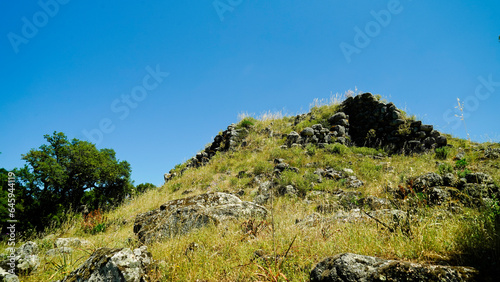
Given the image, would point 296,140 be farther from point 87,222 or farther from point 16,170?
point 16,170

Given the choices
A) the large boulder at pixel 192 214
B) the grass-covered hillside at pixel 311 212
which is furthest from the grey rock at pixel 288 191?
the large boulder at pixel 192 214

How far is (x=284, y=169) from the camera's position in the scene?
10.9 metres

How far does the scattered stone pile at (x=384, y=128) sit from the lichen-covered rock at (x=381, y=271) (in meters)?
13.0

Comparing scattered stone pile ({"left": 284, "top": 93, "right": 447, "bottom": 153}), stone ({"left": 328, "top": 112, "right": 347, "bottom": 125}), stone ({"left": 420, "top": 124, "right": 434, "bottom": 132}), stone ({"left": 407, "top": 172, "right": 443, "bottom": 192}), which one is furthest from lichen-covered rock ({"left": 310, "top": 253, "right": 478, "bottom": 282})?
stone ({"left": 328, "top": 112, "right": 347, "bottom": 125})

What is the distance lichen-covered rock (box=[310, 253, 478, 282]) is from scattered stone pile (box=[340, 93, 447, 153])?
1301 centimetres

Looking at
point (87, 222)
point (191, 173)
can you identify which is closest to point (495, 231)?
point (87, 222)

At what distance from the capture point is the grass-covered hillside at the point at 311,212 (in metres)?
2.40

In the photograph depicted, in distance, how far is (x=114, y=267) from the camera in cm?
248

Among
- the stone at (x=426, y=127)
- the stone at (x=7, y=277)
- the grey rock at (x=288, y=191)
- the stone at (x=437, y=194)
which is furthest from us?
the stone at (x=426, y=127)

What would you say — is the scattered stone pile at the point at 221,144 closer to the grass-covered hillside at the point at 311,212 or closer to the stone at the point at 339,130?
the grass-covered hillside at the point at 311,212

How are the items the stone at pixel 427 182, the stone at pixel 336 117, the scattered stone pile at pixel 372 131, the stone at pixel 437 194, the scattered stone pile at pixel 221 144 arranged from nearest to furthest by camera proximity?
1. the stone at pixel 437 194
2. the stone at pixel 427 182
3. the scattered stone pile at pixel 372 131
4. the stone at pixel 336 117
5. the scattered stone pile at pixel 221 144

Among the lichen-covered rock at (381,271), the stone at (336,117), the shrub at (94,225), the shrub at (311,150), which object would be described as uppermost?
the stone at (336,117)

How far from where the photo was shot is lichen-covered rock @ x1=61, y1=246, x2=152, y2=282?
2479mm

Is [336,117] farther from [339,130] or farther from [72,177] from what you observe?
[72,177]
